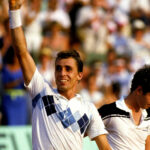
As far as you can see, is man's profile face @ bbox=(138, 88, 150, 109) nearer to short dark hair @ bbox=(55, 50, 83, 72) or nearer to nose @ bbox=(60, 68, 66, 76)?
short dark hair @ bbox=(55, 50, 83, 72)

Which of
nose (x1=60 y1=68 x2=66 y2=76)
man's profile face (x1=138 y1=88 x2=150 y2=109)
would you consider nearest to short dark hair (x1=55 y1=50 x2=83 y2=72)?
nose (x1=60 y1=68 x2=66 y2=76)

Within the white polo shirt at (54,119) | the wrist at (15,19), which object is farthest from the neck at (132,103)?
the wrist at (15,19)

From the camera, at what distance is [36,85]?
467 centimetres

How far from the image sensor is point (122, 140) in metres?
5.36

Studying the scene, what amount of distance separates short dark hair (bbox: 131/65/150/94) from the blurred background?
3310 millimetres

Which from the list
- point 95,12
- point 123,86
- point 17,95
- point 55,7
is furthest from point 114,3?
point 17,95

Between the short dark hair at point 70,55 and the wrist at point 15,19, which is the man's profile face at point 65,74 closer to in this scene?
the short dark hair at point 70,55

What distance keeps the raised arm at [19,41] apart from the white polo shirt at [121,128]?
1.17 metres

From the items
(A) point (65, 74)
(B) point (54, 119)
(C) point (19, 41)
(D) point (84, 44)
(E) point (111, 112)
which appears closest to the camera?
(C) point (19, 41)

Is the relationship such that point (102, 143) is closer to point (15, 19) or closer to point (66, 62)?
point (66, 62)

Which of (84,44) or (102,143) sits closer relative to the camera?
(102,143)

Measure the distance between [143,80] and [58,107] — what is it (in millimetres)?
1082

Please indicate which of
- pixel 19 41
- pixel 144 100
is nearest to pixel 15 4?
pixel 19 41

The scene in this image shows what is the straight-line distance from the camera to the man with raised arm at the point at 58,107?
4559 mm
